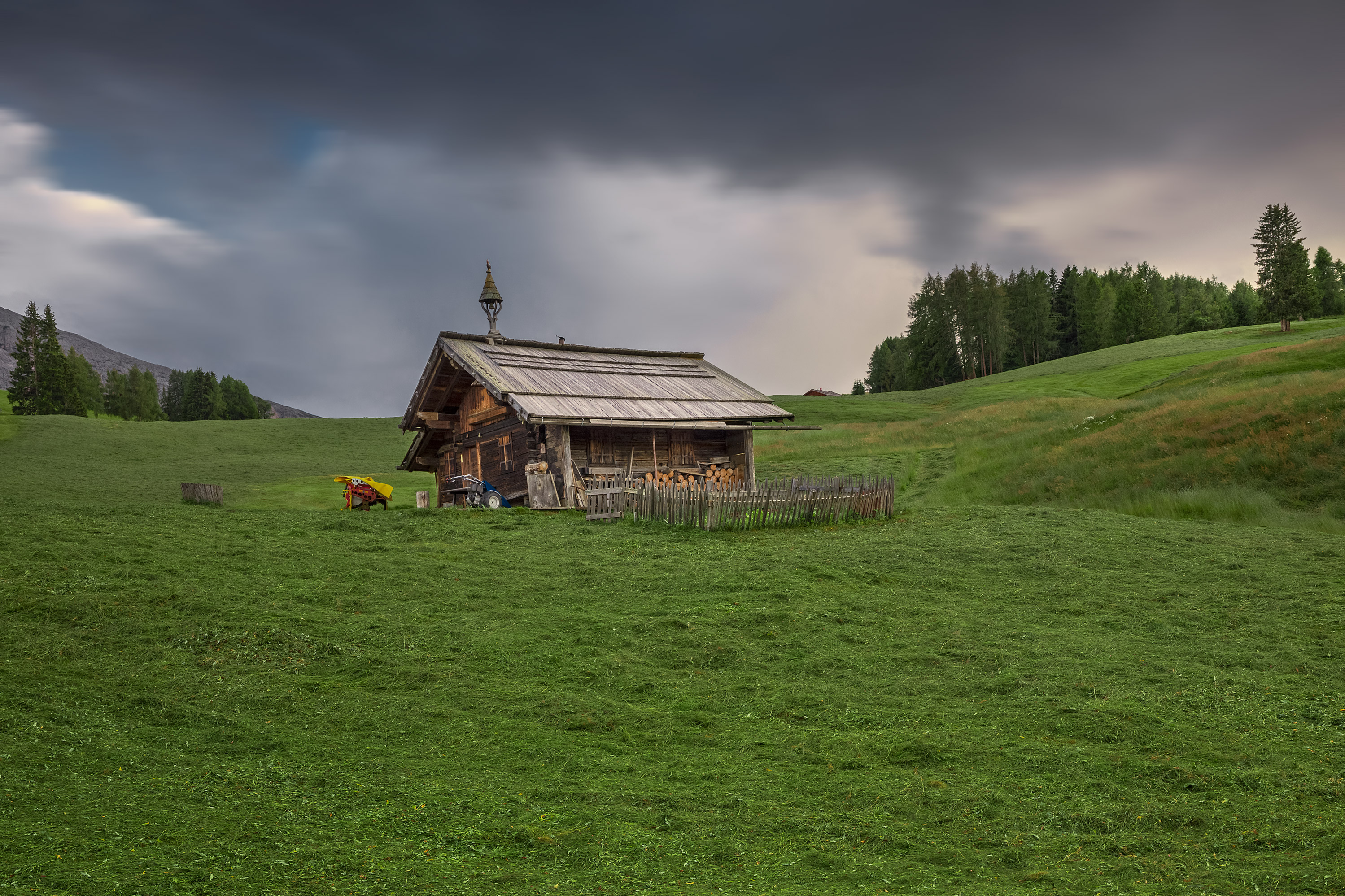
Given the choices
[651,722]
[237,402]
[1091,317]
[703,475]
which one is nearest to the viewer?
[651,722]

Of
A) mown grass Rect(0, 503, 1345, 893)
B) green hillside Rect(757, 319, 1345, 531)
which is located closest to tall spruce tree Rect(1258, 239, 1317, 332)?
green hillside Rect(757, 319, 1345, 531)

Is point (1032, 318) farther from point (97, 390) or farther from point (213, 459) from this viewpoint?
point (97, 390)

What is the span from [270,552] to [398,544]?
8.72 feet

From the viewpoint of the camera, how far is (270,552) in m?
15.9

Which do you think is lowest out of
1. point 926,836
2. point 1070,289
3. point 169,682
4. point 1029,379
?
point 926,836

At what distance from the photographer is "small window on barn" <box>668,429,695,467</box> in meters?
29.6

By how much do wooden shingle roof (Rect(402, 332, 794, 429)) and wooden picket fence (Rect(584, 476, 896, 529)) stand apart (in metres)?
3.52

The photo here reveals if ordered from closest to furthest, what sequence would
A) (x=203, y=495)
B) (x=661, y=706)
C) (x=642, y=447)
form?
(x=661, y=706) < (x=203, y=495) < (x=642, y=447)

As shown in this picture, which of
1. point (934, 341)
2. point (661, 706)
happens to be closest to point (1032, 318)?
point (934, 341)

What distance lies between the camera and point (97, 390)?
114375mm

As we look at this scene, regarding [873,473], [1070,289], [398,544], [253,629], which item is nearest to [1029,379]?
[1070,289]

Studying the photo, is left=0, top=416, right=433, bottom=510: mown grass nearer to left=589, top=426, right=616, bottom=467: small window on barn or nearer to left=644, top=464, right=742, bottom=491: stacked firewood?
left=589, top=426, right=616, bottom=467: small window on barn

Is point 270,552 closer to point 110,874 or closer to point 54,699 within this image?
point 54,699

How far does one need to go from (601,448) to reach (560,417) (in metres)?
2.94
